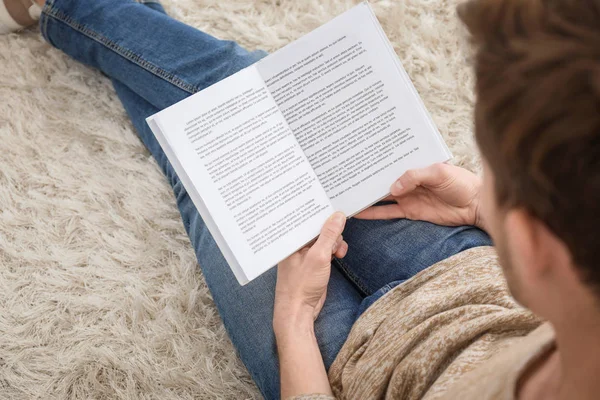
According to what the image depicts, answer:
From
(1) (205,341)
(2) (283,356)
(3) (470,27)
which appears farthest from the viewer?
(1) (205,341)

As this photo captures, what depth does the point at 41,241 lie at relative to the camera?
0.94 metres

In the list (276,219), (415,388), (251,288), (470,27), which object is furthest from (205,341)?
(470,27)

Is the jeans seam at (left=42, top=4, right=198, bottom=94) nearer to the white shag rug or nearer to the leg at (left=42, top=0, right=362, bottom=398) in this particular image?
the leg at (left=42, top=0, right=362, bottom=398)

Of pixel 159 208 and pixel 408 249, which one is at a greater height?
pixel 159 208

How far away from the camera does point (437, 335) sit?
1.90ft

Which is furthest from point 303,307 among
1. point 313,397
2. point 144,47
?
point 144,47

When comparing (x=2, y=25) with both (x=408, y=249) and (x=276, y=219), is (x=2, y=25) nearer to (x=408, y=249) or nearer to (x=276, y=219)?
(x=276, y=219)

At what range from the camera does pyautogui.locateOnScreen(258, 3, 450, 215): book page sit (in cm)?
70

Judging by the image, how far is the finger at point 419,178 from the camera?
704 millimetres

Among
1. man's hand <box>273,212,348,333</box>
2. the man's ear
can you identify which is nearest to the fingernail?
A: man's hand <box>273,212,348,333</box>

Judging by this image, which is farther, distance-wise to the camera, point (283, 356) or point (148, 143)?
point (148, 143)

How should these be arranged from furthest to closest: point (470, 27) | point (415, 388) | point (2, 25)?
point (2, 25) → point (415, 388) → point (470, 27)

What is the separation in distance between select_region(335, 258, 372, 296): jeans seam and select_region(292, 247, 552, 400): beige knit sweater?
0.10 m

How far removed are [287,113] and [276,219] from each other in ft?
0.48
